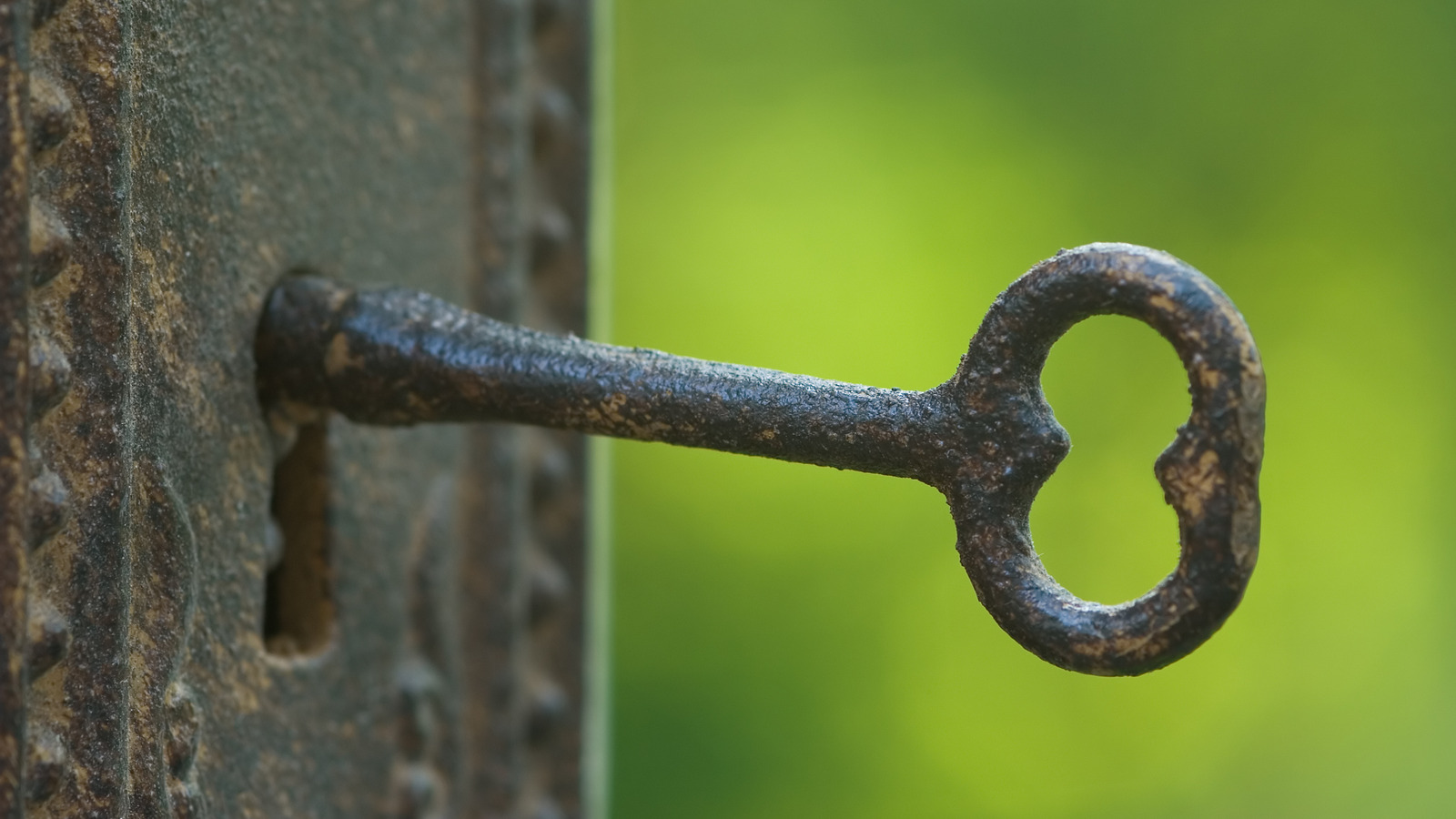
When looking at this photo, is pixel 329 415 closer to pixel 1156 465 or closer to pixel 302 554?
pixel 302 554

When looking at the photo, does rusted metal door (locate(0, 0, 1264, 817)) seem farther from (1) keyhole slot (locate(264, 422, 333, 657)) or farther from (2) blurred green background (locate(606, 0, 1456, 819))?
(2) blurred green background (locate(606, 0, 1456, 819))

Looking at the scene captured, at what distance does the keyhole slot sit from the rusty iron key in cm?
3

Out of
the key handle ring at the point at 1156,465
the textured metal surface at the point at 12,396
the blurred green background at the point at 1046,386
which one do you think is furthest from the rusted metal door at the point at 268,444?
the blurred green background at the point at 1046,386

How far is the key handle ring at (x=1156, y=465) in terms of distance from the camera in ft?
0.93

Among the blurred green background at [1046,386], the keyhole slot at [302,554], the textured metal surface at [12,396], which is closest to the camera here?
the textured metal surface at [12,396]

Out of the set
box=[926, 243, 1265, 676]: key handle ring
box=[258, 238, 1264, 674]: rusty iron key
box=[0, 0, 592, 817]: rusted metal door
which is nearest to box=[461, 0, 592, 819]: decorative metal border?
box=[0, 0, 592, 817]: rusted metal door

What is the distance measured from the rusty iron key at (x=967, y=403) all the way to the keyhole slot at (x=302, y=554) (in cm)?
3

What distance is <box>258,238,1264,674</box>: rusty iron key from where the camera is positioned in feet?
0.93

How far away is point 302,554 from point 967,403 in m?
0.20

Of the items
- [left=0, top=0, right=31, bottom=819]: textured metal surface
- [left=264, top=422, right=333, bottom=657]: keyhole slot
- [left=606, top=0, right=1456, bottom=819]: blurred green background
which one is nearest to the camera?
[left=0, top=0, right=31, bottom=819]: textured metal surface

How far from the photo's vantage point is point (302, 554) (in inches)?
16.4

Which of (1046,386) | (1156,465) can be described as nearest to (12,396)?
(1156,465)

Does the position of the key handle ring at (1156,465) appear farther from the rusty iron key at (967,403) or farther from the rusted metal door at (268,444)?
the rusted metal door at (268,444)

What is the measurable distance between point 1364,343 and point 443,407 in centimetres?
142
